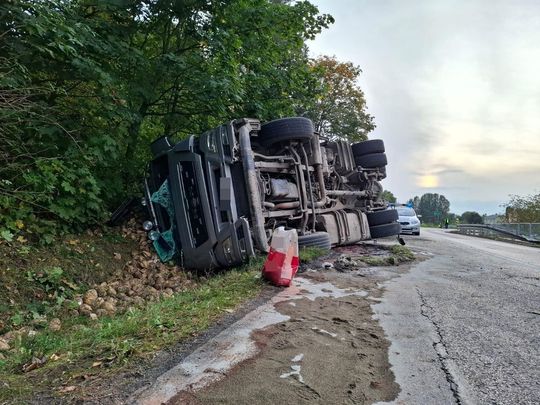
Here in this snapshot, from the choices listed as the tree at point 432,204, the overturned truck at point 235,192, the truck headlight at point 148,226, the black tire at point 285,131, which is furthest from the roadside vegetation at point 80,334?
the tree at point 432,204

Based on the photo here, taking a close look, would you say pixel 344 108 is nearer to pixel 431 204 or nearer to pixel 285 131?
pixel 285 131

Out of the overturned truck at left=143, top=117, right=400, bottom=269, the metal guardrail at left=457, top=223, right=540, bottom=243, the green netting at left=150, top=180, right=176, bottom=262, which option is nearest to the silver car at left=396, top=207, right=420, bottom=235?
the metal guardrail at left=457, top=223, right=540, bottom=243

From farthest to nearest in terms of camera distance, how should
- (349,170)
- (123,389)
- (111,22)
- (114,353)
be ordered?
1. (349,170)
2. (111,22)
3. (114,353)
4. (123,389)

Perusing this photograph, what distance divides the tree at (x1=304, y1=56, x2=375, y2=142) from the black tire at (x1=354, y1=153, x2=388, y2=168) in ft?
58.6

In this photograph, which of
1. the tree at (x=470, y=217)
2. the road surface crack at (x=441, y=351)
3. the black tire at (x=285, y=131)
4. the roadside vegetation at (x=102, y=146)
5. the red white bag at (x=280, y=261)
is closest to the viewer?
the road surface crack at (x=441, y=351)

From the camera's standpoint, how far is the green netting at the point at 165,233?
20.4 feet

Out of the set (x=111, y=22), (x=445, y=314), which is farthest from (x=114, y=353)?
(x=111, y=22)

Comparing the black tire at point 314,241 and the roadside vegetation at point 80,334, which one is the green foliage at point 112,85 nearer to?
the roadside vegetation at point 80,334

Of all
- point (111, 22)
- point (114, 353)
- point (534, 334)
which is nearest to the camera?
point (114, 353)

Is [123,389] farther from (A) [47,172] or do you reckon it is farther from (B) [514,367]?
(A) [47,172]

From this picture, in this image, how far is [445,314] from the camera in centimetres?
399

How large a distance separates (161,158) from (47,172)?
1639 millimetres

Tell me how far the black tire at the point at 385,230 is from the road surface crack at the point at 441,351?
5.26 m

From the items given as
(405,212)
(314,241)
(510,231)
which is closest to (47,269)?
(314,241)
